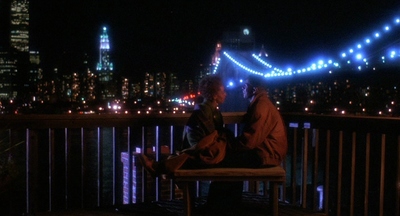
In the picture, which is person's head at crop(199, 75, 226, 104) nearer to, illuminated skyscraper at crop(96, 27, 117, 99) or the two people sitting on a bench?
the two people sitting on a bench

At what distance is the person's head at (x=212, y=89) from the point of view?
4.25 m

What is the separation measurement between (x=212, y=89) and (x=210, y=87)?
0.9 inches

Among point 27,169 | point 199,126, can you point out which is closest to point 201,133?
point 199,126

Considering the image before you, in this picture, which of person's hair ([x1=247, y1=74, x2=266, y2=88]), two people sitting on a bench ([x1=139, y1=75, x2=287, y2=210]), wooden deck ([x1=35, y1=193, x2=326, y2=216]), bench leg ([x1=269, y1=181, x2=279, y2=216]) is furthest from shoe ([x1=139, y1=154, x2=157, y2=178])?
person's hair ([x1=247, y1=74, x2=266, y2=88])

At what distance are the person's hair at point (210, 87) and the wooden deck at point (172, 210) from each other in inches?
45.0

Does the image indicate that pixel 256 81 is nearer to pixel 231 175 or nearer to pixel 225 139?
pixel 225 139

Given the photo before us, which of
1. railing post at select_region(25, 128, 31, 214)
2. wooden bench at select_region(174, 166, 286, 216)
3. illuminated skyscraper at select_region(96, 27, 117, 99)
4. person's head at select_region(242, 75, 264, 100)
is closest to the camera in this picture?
wooden bench at select_region(174, 166, 286, 216)

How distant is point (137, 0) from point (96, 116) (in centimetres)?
1557

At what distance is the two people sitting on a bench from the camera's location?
3.99 meters

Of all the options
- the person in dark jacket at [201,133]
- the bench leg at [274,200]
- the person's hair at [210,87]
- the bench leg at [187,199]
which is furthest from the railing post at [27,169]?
the bench leg at [274,200]

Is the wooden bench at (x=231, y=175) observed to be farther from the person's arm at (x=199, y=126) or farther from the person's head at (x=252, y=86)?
the person's head at (x=252, y=86)

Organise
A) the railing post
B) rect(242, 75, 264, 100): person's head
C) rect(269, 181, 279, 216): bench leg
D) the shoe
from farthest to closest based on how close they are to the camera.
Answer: the railing post → rect(242, 75, 264, 100): person's head → rect(269, 181, 279, 216): bench leg → the shoe

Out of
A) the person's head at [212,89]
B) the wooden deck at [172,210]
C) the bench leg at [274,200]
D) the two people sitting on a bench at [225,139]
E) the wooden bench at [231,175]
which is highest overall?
the person's head at [212,89]

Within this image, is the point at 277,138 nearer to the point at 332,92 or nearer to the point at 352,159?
the point at 352,159
